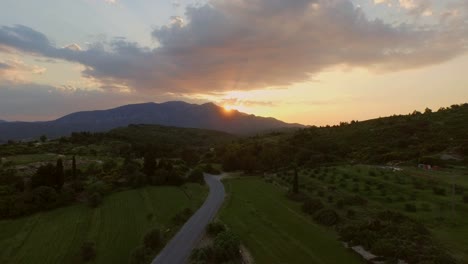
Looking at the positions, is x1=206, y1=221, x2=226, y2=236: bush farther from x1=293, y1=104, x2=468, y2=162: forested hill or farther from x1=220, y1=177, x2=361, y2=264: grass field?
x1=293, y1=104, x2=468, y2=162: forested hill

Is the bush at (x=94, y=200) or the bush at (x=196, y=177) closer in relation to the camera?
the bush at (x=94, y=200)

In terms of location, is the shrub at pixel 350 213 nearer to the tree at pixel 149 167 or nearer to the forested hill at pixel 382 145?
the forested hill at pixel 382 145

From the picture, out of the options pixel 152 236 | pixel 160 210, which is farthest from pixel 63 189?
pixel 152 236

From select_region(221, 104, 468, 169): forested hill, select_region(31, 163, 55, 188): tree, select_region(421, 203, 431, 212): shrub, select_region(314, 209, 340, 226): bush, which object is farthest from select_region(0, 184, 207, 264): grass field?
select_region(221, 104, 468, 169): forested hill

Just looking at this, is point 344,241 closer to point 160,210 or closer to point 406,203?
point 406,203

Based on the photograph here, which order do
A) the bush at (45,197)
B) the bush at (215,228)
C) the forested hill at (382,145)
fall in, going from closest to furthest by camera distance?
the bush at (215,228) < the bush at (45,197) < the forested hill at (382,145)

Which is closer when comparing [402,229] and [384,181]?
[402,229]

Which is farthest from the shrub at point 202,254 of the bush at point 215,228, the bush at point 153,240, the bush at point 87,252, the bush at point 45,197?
the bush at point 45,197
